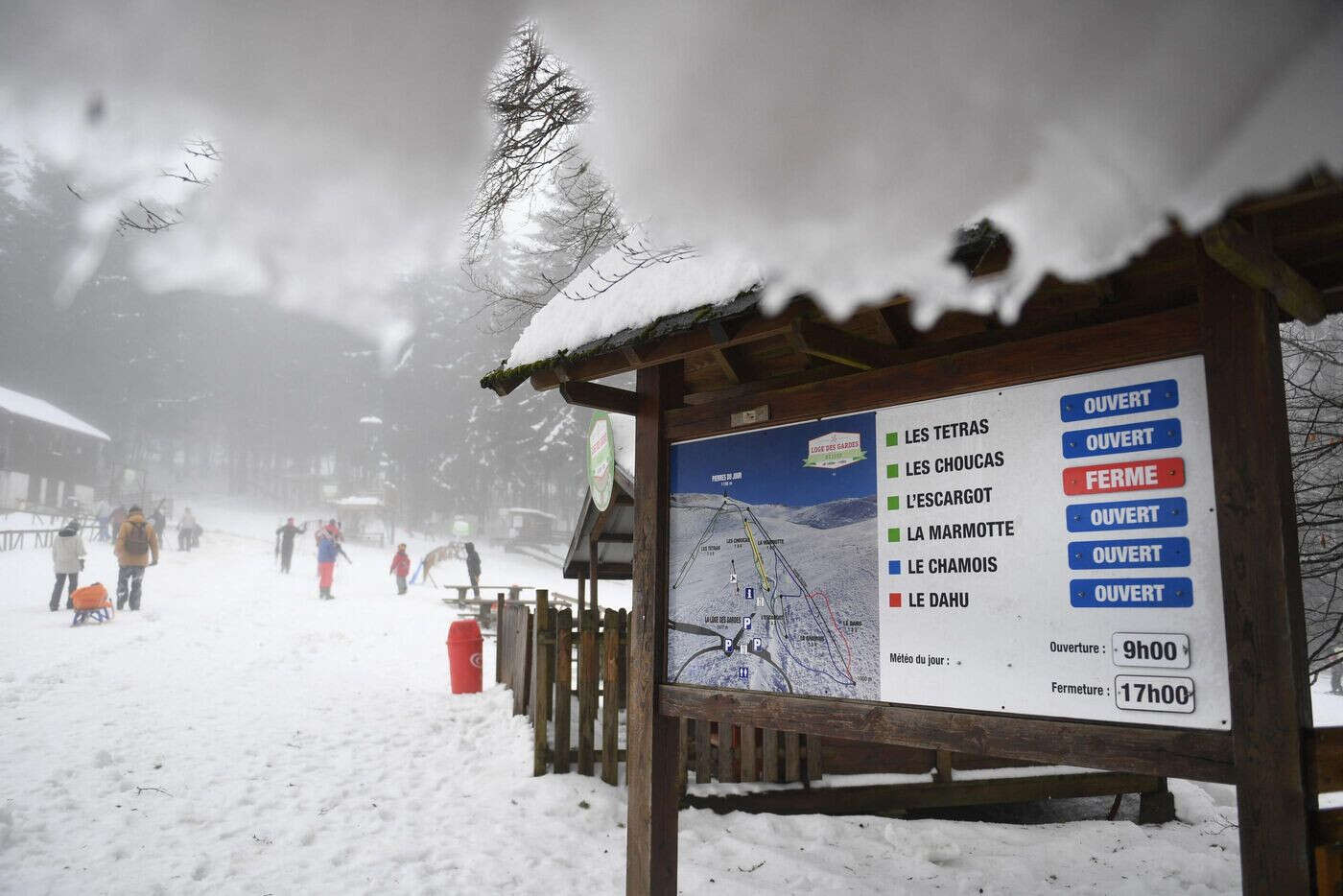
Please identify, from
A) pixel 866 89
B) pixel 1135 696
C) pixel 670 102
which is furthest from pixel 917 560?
pixel 670 102

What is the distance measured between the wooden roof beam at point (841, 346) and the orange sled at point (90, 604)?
15485mm

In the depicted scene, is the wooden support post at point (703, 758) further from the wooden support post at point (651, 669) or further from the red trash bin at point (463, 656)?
the red trash bin at point (463, 656)

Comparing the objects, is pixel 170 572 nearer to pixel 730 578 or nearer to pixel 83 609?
pixel 83 609

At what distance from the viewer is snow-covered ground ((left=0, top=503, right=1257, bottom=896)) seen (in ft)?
16.5

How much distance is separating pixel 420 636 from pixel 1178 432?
52.2 ft

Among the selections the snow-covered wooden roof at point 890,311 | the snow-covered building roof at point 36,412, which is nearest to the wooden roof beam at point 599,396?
the snow-covered wooden roof at point 890,311

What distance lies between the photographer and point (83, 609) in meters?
13.8

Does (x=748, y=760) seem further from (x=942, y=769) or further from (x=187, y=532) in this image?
(x=187, y=532)

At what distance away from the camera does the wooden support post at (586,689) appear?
6.75 metres

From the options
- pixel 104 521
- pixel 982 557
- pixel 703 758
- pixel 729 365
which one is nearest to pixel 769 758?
pixel 703 758

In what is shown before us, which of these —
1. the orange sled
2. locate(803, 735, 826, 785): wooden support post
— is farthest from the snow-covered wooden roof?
the orange sled

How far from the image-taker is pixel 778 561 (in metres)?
3.71

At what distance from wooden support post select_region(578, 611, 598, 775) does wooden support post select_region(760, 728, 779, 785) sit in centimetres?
148

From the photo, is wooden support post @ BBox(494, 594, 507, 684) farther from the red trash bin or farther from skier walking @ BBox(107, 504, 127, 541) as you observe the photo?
skier walking @ BBox(107, 504, 127, 541)
